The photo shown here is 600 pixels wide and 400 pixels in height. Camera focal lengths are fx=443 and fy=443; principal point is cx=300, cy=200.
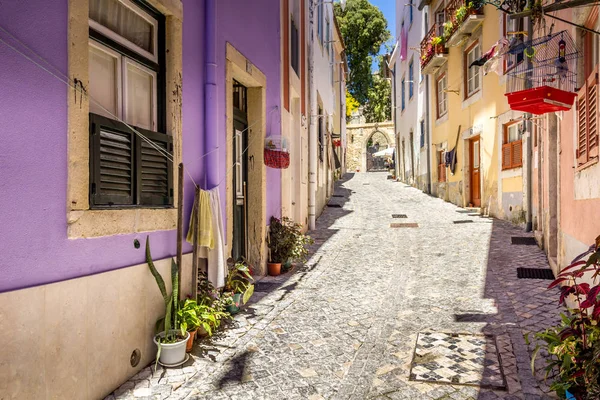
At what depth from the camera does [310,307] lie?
5645mm

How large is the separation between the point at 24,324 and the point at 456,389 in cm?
302

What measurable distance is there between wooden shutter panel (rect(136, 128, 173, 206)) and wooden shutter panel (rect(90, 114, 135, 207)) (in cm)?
12

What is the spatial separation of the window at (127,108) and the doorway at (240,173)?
267 cm

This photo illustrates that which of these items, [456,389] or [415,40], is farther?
[415,40]

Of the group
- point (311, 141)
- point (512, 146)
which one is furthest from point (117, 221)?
point (512, 146)

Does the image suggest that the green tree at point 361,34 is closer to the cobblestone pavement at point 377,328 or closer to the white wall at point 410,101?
the white wall at point 410,101

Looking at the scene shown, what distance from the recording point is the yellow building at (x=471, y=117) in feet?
37.6

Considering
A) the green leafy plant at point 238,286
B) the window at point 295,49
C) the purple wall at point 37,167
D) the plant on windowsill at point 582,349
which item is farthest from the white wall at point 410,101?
the purple wall at point 37,167

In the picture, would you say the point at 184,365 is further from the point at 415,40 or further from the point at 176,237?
the point at 415,40

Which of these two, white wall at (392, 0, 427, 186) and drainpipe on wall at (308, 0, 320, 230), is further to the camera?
white wall at (392, 0, 427, 186)

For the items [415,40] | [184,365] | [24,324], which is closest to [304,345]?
[184,365]

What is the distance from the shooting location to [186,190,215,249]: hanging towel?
4.70 m

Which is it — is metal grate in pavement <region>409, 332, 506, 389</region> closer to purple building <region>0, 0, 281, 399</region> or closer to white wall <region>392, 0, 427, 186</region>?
purple building <region>0, 0, 281, 399</region>

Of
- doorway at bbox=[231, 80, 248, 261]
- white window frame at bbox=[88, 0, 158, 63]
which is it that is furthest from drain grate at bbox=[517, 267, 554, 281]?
white window frame at bbox=[88, 0, 158, 63]
